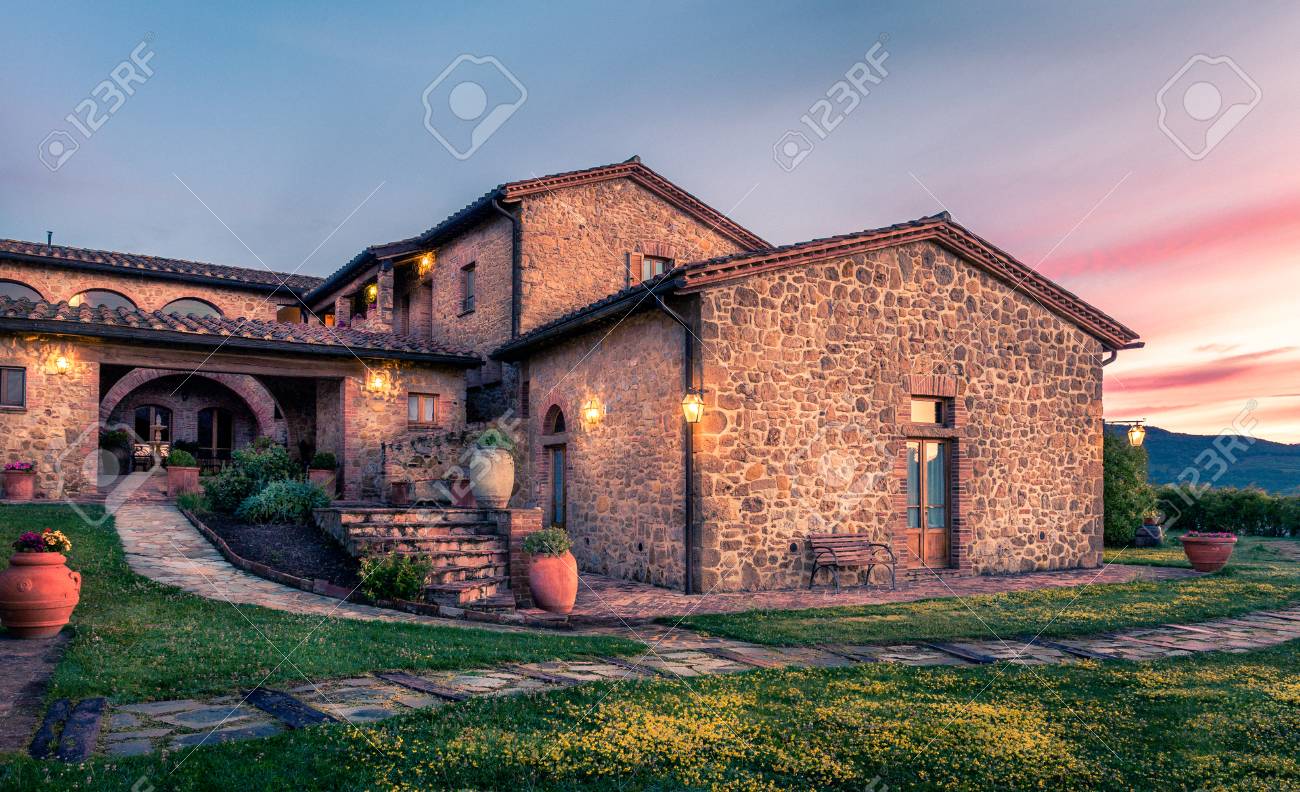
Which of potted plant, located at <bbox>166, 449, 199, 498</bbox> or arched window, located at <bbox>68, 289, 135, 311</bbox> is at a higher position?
arched window, located at <bbox>68, 289, 135, 311</bbox>

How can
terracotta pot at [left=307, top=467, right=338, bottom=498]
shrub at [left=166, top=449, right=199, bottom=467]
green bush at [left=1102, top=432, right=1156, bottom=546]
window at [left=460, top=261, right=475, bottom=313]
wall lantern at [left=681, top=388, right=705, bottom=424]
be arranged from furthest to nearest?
window at [left=460, top=261, right=475, bottom=313]
green bush at [left=1102, top=432, right=1156, bottom=546]
shrub at [left=166, top=449, right=199, bottom=467]
terracotta pot at [left=307, top=467, right=338, bottom=498]
wall lantern at [left=681, top=388, right=705, bottom=424]

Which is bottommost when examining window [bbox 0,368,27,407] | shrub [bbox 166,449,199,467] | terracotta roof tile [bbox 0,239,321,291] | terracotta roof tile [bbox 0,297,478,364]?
shrub [bbox 166,449,199,467]

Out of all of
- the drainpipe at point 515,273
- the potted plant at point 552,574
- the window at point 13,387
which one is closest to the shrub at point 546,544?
the potted plant at point 552,574

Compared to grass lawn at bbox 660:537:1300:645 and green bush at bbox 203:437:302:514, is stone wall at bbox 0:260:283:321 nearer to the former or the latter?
green bush at bbox 203:437:302:514

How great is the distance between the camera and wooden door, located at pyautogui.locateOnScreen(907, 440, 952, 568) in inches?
472

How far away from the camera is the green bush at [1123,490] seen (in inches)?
664

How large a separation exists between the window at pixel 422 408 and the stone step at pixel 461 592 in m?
7.96

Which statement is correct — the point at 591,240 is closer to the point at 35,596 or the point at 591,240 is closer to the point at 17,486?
the point at 17,486

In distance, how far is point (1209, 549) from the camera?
12.5 metres

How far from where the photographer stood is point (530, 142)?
13523mm

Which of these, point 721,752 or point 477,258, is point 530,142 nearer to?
point 477,258

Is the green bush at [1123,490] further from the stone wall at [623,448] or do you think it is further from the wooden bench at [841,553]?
the stone wall at [623,448]

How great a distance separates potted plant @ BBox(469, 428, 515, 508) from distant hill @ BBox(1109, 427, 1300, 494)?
41433 mm

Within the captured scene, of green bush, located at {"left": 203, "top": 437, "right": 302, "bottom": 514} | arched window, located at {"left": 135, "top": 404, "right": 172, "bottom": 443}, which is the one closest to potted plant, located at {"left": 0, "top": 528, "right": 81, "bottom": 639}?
green bush, located at {"left": 203, "top": 437, "right": 302, "bottom": 514}
